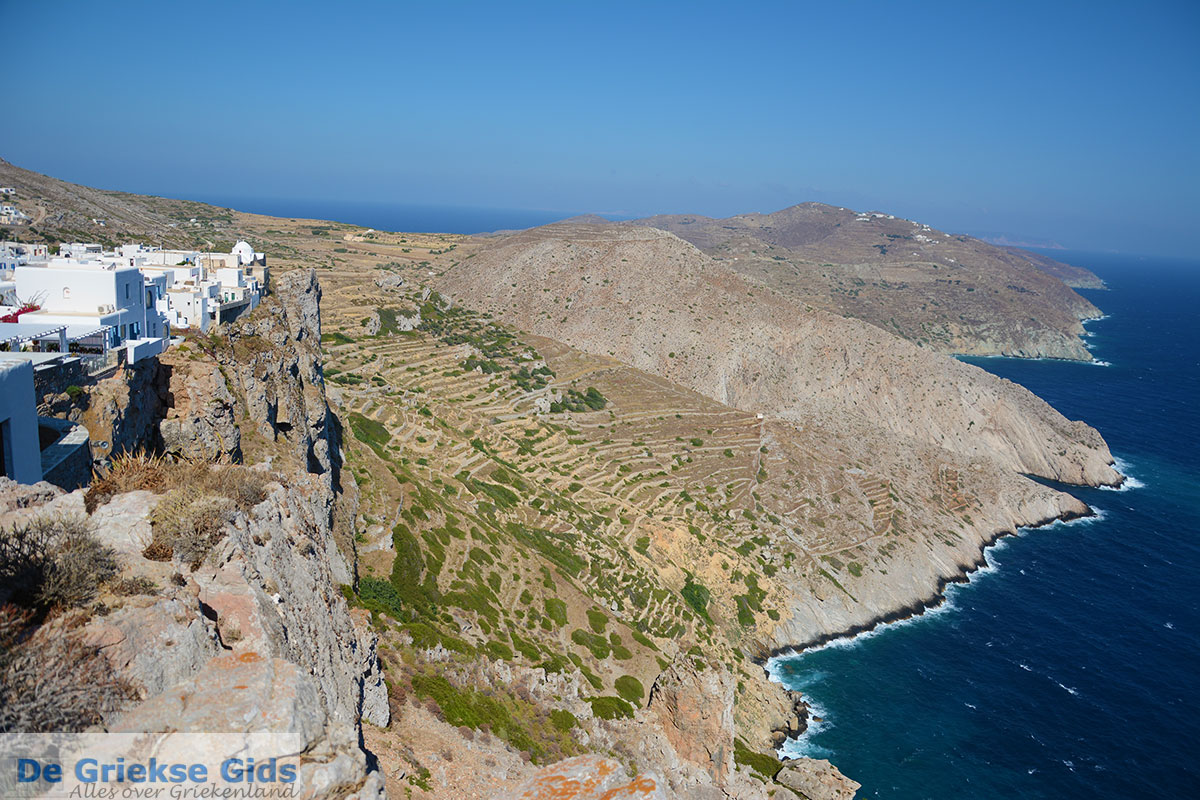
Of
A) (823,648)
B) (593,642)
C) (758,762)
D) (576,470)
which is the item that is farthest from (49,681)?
(576,470)

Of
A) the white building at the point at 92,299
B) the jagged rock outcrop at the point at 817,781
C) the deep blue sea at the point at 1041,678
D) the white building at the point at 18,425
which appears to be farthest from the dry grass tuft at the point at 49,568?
the deep blue sea at the point at 1041,678

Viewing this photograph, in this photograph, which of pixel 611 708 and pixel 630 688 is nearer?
pixel 611 708

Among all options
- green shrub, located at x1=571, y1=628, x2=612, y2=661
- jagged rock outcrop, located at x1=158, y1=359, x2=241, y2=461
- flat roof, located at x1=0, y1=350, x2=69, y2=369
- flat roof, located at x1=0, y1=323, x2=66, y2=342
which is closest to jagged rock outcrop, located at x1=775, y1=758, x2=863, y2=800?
green shrub, located at x1=571, y1=628, x2=612, y2=661

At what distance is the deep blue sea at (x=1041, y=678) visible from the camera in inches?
1730

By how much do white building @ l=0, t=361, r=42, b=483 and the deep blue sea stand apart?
44.9m

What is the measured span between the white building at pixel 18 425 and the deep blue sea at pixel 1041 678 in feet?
147

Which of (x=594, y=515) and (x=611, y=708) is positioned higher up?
(x=611, y=708)

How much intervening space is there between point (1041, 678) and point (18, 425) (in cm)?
6526

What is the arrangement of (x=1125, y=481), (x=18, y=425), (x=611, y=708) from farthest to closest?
1. (x=1125, y=481)
2. (x=611, y=708)
3. (x=18, y=425)

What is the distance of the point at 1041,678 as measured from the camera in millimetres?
53625

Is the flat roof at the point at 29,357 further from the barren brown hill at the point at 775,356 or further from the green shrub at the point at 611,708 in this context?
the barren brown hill at the point at 775,356

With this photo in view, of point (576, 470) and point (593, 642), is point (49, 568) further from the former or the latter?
point (576, 470)

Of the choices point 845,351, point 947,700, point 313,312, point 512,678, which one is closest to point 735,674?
point 947,700

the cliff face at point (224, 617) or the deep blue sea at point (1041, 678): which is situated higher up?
the cliff face at point (224, 617)
